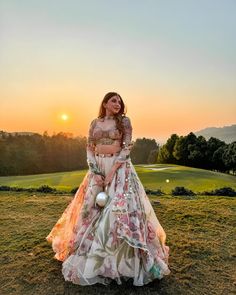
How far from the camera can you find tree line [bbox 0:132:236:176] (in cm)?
4331

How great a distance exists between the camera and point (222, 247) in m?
6.36

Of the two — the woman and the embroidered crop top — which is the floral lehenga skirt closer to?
the woman

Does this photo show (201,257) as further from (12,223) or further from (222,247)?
(12,223)

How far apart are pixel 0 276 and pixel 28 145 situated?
4248 centimetres

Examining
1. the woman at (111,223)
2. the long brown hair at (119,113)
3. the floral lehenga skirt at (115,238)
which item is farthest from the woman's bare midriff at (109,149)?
the long brown hair at (119,113)

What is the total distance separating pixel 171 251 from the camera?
607 centimetres

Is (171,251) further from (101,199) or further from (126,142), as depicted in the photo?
(126,142)

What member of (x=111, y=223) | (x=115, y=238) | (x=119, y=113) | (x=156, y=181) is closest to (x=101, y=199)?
(x=111, y=223)

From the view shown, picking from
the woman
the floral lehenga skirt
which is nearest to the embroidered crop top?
the woman

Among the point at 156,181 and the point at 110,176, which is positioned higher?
the point at 110,176


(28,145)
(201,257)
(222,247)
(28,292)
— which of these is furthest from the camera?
(28,145)

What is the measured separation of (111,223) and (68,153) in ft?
147

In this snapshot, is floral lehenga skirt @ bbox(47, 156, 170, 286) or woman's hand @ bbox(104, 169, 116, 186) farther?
woman's hand @ bbox(104, 169, 116, 186)

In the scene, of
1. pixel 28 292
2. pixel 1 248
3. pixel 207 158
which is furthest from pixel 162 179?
pixel 207 158
